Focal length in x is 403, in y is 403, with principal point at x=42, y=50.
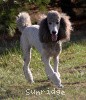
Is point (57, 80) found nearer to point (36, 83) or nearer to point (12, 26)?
point (36, 83)

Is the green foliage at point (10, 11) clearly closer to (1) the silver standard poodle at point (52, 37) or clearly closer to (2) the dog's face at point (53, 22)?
(1) the silver standard poodle at point (52, 37)

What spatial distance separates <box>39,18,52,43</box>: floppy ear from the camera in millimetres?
6162

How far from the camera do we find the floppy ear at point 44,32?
6162mm

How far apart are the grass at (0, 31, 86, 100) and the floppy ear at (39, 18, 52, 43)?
2.51 ft

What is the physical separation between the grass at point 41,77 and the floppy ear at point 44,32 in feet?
2.51

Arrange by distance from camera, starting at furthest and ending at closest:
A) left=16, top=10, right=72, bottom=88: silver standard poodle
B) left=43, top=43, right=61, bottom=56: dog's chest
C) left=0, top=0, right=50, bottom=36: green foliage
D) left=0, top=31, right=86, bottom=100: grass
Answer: left=0, top=0, right=50, bottom=36: green foliage → left=43, top=43, right=61, bottom=56: dog's chest → left=16, top=10, right=72, bottom=88: silver standard poodle → left=0, top=31, right=86, bottom=100: grass

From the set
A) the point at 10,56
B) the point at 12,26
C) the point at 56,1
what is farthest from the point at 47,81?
the point at 56,1

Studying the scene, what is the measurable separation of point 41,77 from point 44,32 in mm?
1227

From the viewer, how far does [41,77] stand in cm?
715

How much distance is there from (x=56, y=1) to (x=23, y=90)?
6.51m

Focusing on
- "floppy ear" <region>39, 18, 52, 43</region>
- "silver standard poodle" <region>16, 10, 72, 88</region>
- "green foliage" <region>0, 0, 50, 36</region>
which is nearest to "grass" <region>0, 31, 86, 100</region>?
"silver standard poodle" <region>16, 10, 72, 88</region>

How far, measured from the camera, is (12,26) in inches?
359

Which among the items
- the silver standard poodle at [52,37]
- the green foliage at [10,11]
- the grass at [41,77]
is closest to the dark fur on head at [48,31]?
the silver standard poodle at [52,37]

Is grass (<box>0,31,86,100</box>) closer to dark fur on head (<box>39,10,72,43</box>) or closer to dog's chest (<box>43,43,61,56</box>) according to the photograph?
dog's chest (<box>43,43,61,56</box>)
